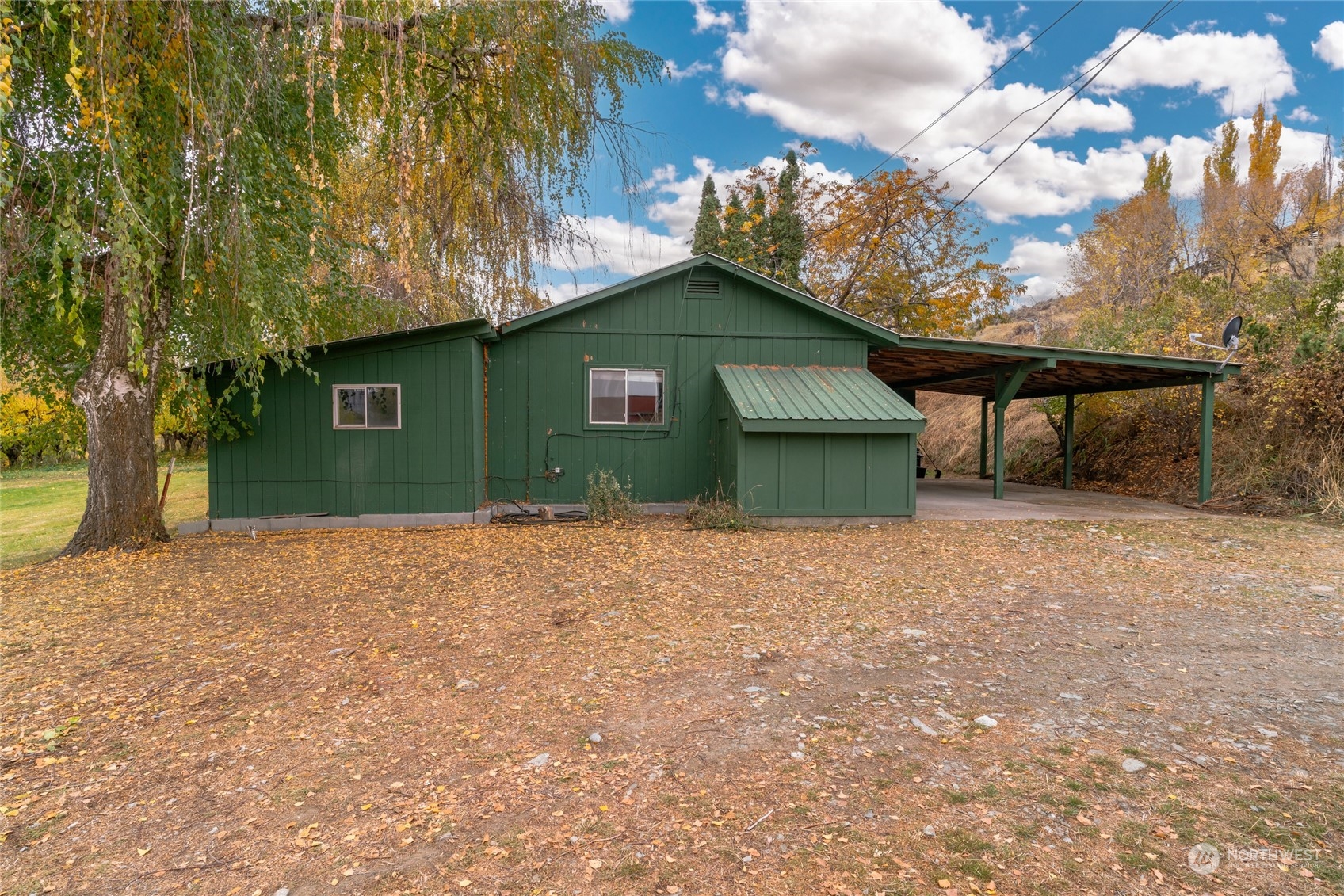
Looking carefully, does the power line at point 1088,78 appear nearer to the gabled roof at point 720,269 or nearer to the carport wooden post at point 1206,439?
the gabled roof at point 720,269

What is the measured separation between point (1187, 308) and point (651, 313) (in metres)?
13.8

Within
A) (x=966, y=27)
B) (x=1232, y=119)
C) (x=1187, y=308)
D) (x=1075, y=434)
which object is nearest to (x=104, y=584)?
(x=966, y=27)

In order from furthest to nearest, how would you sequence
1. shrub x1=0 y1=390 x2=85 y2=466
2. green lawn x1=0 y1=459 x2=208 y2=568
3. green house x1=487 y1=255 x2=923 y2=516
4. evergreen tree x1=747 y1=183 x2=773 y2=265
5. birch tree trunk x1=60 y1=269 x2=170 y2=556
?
evergreen tree x1=747 y1=183 x2=773 y2=265 < shrub x1=0 y1=390 x2=85 y2=466 < green house x1=487 y1=255 x2=923 y2=516 < green lawn x1=0 y1=459 x2=208 y2=568 < birch tree trunk x1=60 y1=269 x2=170 y2=556

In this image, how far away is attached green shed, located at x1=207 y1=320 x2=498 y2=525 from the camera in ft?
27.9

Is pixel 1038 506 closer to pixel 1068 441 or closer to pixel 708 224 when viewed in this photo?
pixel 1068 441

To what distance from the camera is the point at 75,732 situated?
2.94 m

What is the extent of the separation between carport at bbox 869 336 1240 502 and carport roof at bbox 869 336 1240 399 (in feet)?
0.04

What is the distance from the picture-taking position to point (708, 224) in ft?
88.4

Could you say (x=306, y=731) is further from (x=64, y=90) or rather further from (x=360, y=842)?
(x=64, y=90)

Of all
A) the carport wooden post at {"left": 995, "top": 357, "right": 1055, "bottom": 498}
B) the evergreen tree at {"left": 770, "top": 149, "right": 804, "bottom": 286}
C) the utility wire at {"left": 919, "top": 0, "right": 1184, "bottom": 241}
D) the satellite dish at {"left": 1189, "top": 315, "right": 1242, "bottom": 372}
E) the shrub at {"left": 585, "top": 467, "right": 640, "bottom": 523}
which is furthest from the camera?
the evergreen tree at {"left": 770, "top": 149, "right": 804, "bottom": 286}

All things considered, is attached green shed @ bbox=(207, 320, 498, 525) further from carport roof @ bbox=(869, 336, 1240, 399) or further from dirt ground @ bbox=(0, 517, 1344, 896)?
carport roof @ bbox=(869, 336, 1240, 399)

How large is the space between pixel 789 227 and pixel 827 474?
15.8 meters

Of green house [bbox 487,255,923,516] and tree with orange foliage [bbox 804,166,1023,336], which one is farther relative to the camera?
tree with orange foliage [bbox 804,166,1023,336]

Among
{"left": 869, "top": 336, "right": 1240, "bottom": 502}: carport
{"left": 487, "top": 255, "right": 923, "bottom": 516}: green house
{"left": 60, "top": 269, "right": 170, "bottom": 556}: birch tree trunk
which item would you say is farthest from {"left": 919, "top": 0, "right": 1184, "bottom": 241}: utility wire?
{"left": 60, "top": 269, "right": 170, "bottom": 556}: birch tree trunk
